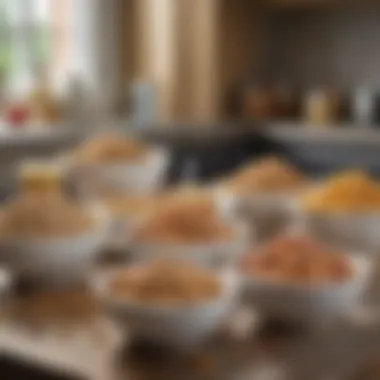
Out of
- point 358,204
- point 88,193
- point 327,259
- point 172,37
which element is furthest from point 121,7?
point 327,259

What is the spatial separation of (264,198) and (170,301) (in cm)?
64

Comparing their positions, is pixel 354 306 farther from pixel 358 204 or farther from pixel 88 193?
pixel 88 193

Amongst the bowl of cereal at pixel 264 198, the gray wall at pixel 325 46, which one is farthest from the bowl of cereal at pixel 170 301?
the gray wall at pixel 325 46

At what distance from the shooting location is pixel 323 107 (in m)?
4.44

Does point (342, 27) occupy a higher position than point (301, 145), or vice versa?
point (342, 27)

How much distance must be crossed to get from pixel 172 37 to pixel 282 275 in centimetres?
343

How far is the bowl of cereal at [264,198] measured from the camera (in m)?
1.76

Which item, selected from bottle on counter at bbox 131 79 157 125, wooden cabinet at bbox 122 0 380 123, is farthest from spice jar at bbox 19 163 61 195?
wooden cabinet at bbox 122 0 380 123

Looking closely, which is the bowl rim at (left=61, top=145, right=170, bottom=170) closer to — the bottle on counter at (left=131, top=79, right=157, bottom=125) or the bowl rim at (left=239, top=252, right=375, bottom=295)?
the bowl rim at (left=239, top=252, right=375, bottom=295)

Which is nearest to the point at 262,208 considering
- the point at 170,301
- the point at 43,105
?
the point at 170,301

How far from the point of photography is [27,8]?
447cm

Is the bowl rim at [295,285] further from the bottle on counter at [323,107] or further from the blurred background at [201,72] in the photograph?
the bottle on counter at [323,107]

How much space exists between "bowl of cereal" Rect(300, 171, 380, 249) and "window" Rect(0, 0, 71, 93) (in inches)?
115

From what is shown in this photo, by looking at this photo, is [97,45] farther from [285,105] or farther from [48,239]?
[48,239]
